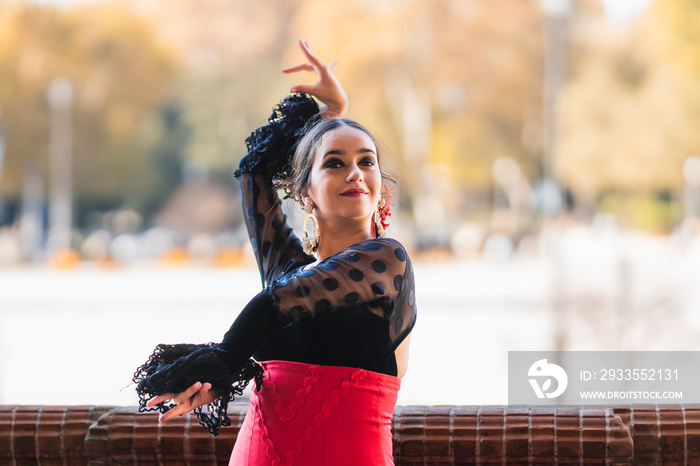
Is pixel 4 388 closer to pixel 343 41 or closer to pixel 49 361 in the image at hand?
pixel 49 361

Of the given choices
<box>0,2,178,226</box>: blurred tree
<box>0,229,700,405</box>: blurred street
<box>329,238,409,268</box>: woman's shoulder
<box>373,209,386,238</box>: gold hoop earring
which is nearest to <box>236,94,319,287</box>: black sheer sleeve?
<box>373,209,386,238</box>: gold hoop earring

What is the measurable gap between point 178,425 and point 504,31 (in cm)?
1909

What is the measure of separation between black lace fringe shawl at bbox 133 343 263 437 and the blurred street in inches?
139

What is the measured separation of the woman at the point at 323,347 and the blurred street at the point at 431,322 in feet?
11.4

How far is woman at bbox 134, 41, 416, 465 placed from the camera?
1.14 m

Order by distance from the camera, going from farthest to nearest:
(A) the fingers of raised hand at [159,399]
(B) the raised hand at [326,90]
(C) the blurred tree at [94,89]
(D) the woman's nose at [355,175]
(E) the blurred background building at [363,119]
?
(C) the blurred tree at [94,89] < (E) the blurred background building at [363,119] < (B) the raised hand at [326,90] < (D) the woman's nose at [355,175] < (A) the fingers of raised hand at [159,399]

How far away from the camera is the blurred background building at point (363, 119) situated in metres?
16.9

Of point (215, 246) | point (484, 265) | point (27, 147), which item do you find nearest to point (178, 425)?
point (484, 265)

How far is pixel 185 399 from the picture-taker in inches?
43.6

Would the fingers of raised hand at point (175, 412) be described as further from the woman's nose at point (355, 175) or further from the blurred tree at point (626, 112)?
the blurred tree at point (626, 112)

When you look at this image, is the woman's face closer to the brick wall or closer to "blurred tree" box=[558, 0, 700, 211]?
the brick wall

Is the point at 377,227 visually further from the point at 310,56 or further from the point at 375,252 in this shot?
the point at 310,56

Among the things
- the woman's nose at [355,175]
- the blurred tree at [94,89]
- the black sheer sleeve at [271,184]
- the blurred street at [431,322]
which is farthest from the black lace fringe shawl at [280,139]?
the blurred tree at [94,89]

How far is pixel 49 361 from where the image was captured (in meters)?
6.49
